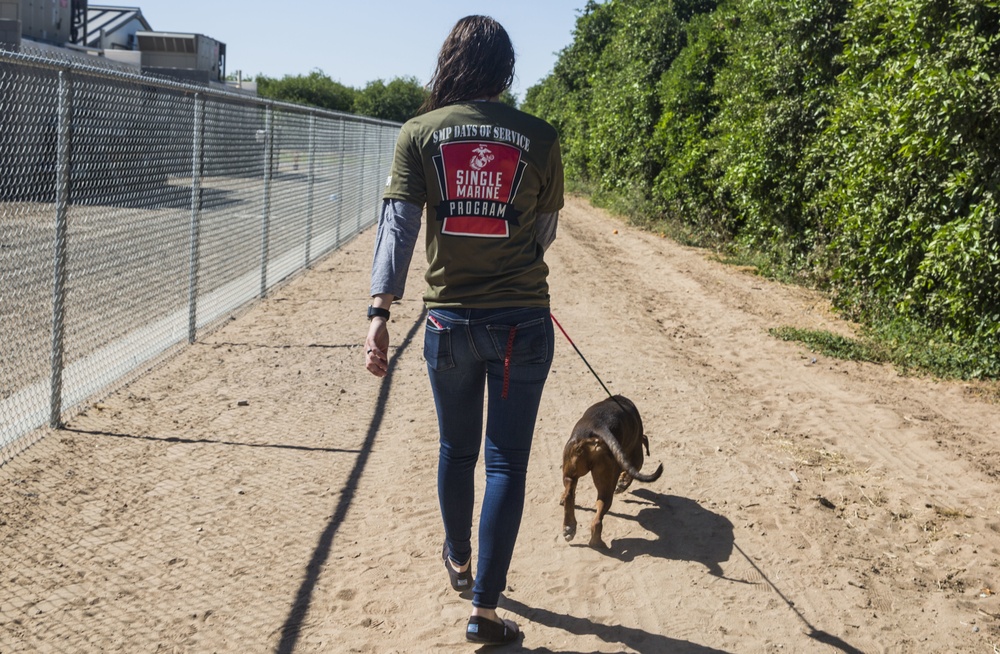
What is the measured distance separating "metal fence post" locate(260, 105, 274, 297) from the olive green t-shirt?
23.0 ft

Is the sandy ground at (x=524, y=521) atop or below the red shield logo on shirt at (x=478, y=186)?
below

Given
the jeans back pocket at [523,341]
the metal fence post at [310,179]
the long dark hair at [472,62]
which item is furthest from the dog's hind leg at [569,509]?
the metal fence post at [310,179]

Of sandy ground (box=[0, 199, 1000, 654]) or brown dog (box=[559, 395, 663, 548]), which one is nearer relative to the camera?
sandy ground (box=[0, 199, 1000, 654])

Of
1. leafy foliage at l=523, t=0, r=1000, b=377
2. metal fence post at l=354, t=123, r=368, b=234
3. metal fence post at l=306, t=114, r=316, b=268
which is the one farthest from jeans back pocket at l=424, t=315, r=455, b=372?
metal fence post at l=354, t=123, r=368, b=234

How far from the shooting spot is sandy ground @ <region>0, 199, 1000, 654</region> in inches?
140

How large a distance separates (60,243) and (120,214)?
1711 mm

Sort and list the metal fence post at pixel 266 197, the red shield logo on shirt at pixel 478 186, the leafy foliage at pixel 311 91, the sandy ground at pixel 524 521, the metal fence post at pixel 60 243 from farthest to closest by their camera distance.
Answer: the leafy foliage at pixel 311 91 → the metal fence post at pixel 266 197 → the metal fence post at pixel 60 243 → the sandy ground at pixel 524 521 → the red shield logo on shirt at pixel 478 186

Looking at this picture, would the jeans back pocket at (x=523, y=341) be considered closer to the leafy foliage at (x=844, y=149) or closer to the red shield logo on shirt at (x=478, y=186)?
the red shield logo on shirt at (x=478, y=186)

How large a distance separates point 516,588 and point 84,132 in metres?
3.87

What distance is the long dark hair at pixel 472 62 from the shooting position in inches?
123

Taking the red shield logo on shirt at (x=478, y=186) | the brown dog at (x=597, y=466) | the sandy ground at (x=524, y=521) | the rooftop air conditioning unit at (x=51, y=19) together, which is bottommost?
the sandy ground at (x=524, y=521)

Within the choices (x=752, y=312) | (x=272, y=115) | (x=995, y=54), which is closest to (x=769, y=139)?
(x=752, y=312)

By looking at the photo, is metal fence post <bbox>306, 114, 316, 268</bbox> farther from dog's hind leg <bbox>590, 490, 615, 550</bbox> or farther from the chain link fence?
dog's hind leg <bbox>590, 490, 615, 550</bbox>

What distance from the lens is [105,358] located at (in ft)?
21.6
